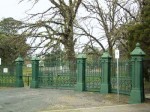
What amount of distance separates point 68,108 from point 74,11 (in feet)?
56.8

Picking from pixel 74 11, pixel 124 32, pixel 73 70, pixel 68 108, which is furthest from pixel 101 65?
pixel 74 11

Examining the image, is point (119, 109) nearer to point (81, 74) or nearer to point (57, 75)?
point (81, 74)

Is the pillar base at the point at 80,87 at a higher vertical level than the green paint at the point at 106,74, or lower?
lower

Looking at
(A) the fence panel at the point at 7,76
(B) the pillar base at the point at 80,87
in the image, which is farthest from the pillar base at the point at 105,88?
(A) the fence panel at the point at 7,76

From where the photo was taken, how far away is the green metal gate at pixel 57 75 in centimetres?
2306

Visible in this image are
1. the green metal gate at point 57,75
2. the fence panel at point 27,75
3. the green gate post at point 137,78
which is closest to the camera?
the green gate post at point 137,78

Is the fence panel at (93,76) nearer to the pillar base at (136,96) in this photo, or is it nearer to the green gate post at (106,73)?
the green gate post at (106,73)

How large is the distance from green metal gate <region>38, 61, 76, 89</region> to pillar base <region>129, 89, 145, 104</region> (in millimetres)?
6274

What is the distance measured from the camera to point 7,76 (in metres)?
28.0

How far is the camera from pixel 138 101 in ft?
55.1

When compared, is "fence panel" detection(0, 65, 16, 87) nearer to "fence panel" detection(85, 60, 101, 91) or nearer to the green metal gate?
the green metal gate

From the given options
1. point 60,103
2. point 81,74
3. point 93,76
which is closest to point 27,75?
point 81,74

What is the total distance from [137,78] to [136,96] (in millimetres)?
791

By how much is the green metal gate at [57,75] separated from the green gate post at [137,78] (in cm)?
613
